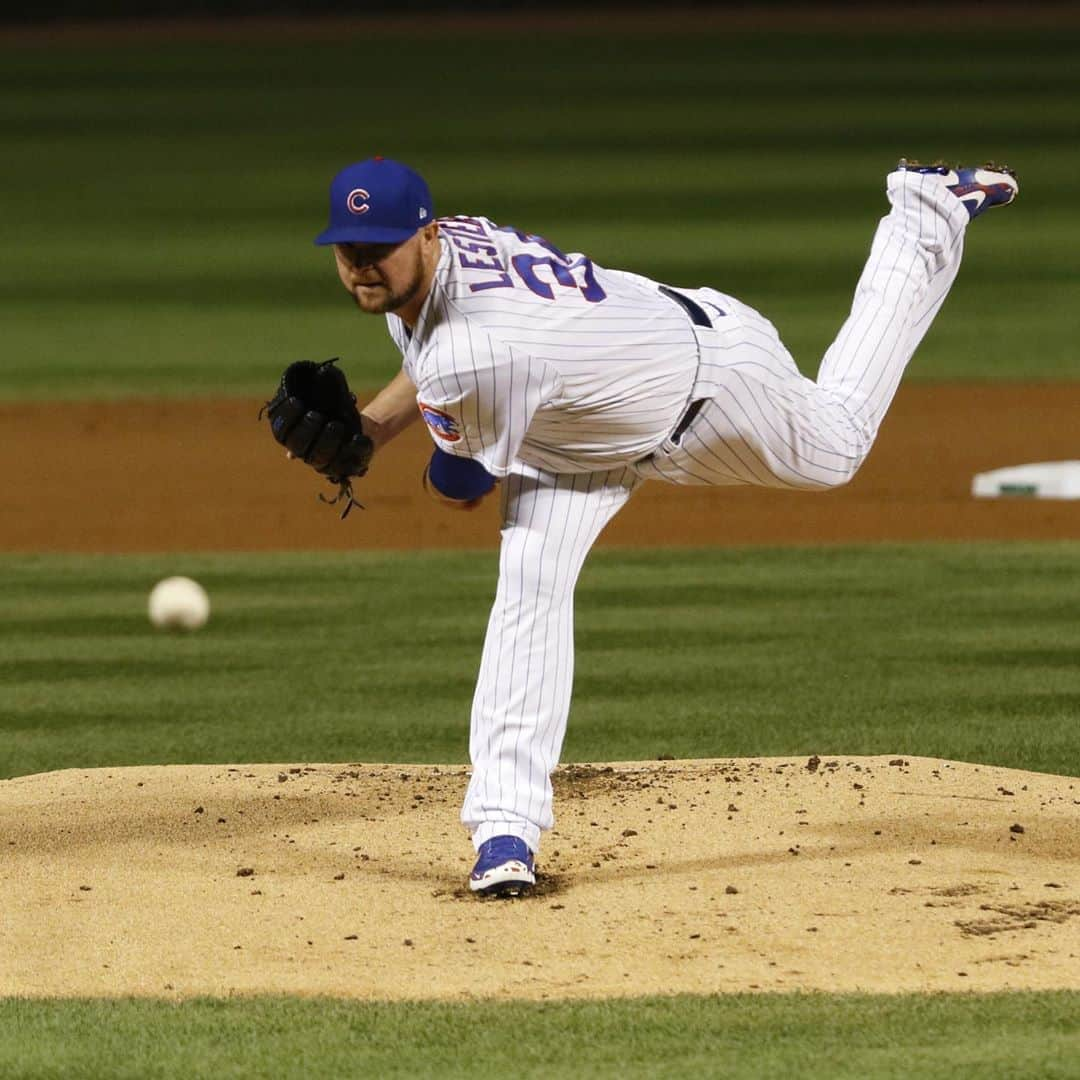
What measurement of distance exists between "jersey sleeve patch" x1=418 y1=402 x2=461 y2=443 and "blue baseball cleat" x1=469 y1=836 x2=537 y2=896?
934 millimetres

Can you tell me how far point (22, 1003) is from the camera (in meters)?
4.40

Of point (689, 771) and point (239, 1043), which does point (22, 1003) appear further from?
point (689, 771)

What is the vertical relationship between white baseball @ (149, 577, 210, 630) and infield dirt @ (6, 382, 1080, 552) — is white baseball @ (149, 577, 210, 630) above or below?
below

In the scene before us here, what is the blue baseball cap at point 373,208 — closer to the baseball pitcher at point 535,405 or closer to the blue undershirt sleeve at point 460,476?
the baseball pitcher at point 535,405

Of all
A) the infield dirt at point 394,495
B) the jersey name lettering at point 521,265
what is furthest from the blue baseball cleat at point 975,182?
the infield dirt at point 394,495

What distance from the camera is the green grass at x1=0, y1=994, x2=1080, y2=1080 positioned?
396 cm

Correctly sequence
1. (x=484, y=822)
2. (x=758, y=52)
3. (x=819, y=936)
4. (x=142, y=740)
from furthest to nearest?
(x=758, y=52), (x=142, y=740), (x=484, y=822), (x=819, y=936)

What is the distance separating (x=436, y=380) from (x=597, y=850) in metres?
1.43

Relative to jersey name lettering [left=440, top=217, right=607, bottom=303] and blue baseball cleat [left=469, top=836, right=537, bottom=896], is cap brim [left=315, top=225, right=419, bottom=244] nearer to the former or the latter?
jersey name lettering [left=440, top=217, right=607, bottom=303]

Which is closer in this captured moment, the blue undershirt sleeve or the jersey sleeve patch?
the jersey sleeve patch

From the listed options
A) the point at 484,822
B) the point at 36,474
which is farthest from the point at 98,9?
the point at 484,822

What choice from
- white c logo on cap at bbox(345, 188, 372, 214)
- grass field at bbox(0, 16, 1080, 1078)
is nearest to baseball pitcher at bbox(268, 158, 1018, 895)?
white c logo on cap at bbox(345, 188, 372, 214)

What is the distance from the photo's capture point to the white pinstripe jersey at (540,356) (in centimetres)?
467

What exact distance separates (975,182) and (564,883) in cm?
215
